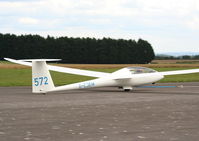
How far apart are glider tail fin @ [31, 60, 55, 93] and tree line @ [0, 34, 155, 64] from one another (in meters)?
103

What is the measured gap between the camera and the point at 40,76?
23.9 m

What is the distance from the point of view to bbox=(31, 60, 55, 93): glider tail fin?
23.7 metres

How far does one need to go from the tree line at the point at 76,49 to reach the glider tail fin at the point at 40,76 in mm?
102852

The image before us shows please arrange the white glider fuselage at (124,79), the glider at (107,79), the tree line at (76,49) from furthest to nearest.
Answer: the tree line at (76,49), the white glider fuselage at (124,79), the glider at (107,79)

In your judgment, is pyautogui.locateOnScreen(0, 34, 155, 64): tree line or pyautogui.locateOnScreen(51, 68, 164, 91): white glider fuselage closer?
pyautogui.locateOnScreen(51, 68, 164, 91): white glider fuselage

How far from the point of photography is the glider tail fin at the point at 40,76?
77.9ft

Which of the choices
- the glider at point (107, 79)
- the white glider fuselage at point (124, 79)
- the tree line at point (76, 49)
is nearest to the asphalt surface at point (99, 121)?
the glider at point (107, 79)

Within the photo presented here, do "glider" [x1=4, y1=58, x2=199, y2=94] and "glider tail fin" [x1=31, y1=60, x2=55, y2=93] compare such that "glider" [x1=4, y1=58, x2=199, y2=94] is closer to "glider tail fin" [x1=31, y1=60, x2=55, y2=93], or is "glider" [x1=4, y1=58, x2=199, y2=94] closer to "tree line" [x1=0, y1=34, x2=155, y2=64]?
"glider tail fin" [x1=31, y1=60, x2=55, y2=93]

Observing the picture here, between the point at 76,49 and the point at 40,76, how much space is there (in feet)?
363

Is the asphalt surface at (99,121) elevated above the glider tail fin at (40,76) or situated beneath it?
situated beneath

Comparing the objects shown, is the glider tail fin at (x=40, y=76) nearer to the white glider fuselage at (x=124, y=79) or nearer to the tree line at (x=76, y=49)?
the white glider fuselage at (x=124, y=79)

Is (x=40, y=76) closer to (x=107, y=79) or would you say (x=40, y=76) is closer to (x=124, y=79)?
(x=107, y=79)

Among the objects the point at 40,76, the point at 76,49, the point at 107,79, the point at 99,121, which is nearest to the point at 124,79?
the point at 107,79

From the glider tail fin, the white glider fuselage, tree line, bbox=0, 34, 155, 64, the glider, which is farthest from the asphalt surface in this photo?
tree line, bbox=0, 34, 155, 64
